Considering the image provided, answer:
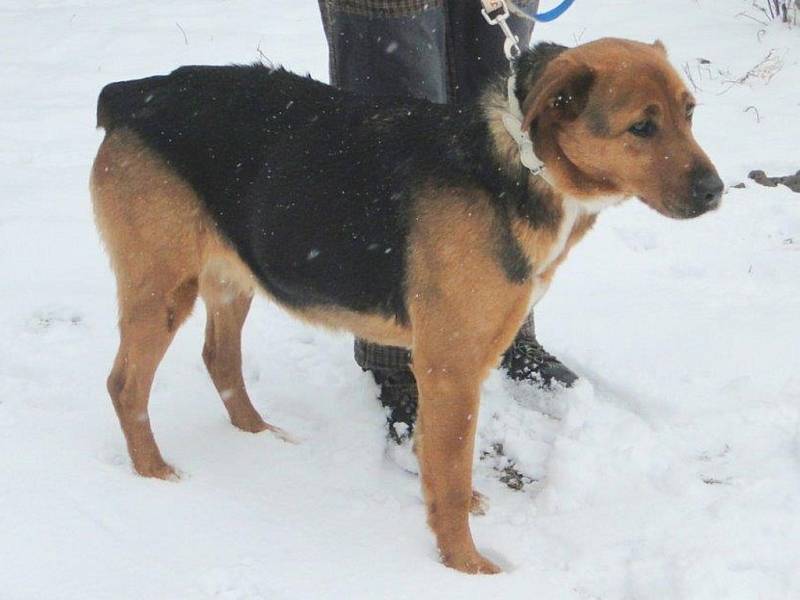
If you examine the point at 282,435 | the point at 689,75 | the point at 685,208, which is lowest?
the point at 282,435

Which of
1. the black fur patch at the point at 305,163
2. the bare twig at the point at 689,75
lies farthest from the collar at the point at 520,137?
the bare twig at the point at 689,75

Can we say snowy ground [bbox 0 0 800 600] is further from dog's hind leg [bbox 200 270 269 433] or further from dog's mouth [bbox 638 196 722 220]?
dog's mouth [bbox 638 196 722 220]

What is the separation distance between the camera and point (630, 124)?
273 centimetres

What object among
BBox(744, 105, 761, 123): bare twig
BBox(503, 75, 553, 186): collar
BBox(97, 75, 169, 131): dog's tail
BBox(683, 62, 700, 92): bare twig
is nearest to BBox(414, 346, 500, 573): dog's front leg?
BBox(503, 75, 553, 186): collar

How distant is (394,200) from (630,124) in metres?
0.78

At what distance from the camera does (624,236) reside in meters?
5.28

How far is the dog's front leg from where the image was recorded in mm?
3074

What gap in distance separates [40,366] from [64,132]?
9.39 feet

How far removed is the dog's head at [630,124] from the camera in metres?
2.72

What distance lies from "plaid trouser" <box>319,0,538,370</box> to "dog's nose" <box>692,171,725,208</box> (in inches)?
36.8

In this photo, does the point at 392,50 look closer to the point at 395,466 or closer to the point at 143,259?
the point at 143,259

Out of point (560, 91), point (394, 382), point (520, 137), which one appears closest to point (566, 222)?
point (520, 137)

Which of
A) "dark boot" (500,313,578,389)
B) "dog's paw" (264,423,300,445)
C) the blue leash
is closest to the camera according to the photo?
the blue leash

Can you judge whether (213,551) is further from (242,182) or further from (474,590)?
(242,182)
